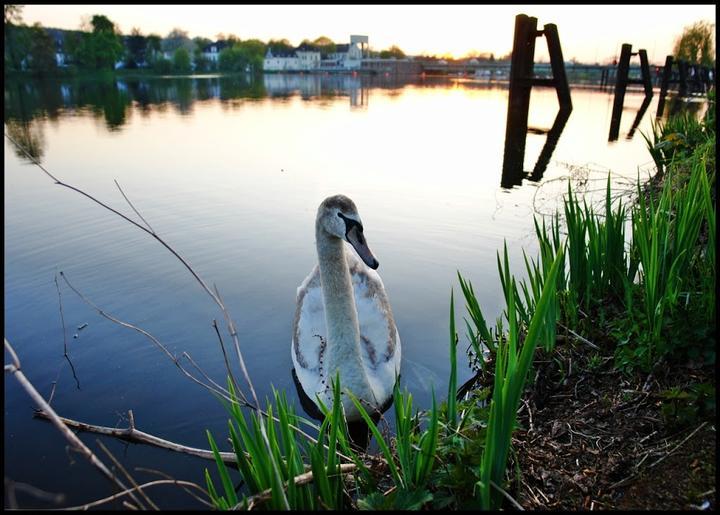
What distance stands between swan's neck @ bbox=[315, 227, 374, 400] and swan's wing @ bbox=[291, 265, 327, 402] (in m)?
0.33

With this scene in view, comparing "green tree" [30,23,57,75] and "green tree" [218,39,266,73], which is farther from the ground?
"green tree" [218,39,266,73]

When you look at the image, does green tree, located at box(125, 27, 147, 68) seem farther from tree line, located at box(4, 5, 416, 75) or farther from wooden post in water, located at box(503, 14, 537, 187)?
wooden post in water, located at box(503, 14, 537, 187)

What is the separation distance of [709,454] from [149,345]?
5028mm

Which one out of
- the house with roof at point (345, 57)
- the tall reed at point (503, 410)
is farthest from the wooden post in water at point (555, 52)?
the house with roof at point (345, 57)

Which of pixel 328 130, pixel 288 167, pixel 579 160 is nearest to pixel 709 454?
pixel 288 167

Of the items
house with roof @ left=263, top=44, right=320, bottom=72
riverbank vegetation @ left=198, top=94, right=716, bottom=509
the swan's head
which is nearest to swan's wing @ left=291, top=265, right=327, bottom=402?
the swan's head

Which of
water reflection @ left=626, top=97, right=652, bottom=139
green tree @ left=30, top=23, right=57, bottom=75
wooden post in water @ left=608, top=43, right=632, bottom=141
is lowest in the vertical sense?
water reflection @ left=626, top=97, right=652, bottom=139

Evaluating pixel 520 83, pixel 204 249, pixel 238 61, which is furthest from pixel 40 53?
pixel 204 249

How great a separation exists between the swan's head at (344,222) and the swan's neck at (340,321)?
16cm

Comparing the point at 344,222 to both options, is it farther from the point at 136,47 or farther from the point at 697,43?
the point at 136,47

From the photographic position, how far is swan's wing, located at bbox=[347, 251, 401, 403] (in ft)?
15.2

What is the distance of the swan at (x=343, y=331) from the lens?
409 centimetres

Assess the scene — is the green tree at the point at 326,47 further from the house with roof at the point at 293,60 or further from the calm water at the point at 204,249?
the calm water at the point at 204,249

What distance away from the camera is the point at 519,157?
15.3 meters
